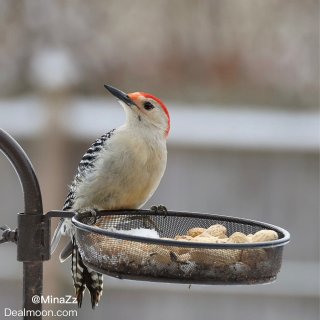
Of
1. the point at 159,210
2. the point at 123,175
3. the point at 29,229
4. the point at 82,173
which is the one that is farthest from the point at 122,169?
the point at 29,229

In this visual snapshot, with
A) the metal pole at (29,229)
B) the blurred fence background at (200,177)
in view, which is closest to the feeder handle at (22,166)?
the metal pole at (29,229)

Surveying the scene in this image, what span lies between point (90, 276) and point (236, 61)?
4.80 metres

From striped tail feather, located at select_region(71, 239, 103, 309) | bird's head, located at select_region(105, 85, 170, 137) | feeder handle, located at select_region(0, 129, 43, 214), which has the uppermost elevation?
bird's head, located at select_region(105, 85, 170, 137)

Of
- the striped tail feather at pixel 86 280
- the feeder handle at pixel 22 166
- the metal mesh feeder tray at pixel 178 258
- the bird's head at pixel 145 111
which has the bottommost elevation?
the striped tail feather at pixel 86 280

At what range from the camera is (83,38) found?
8609 millimetres

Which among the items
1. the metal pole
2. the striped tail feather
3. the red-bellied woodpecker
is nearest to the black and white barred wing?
the red-bellied woodpecker

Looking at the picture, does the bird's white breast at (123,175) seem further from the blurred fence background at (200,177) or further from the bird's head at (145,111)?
the blurred fence background at (200,177)

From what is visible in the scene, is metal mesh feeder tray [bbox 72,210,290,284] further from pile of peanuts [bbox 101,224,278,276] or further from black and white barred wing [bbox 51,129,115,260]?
black and white barred wing [bbox 51,129,115,260]

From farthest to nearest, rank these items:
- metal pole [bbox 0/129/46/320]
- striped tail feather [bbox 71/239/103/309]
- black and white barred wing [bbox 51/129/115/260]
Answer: black and white barred wing [bbox 51/129/115/260] → striped tail feather [bbox 71/239/103/309] → metal pole [bbox 0/129/46/320]

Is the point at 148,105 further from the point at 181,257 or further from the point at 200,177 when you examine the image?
the point at 200,177

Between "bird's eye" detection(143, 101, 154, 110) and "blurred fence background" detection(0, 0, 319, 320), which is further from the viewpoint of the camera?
"blurred fence background" detection(0, 0, 319, 320)

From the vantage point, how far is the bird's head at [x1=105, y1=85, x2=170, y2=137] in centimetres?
421

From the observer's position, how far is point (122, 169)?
4066 mm

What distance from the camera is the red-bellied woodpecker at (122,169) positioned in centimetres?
400
